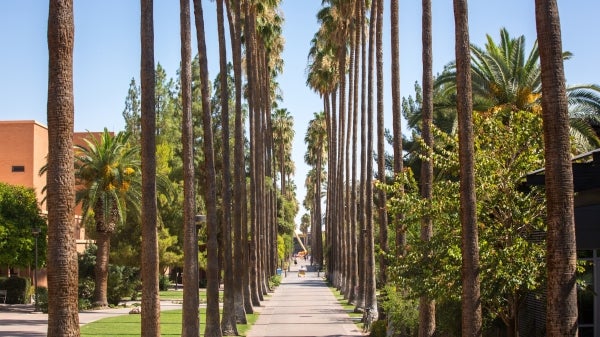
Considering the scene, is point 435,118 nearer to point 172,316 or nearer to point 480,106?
point 480,106

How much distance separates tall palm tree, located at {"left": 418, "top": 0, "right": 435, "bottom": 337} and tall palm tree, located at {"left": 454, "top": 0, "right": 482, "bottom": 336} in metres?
3.23

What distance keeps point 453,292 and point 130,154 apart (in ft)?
98.3

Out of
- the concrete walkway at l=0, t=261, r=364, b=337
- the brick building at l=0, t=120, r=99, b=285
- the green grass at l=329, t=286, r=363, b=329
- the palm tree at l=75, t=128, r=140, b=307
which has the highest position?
the brick building at l=0, t=120, r=99, b=285

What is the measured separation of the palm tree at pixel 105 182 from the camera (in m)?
43.6

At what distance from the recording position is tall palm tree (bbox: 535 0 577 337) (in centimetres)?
1116

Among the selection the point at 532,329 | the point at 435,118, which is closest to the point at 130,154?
the point at 435,118

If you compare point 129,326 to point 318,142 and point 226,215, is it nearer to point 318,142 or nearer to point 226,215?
point 226,215

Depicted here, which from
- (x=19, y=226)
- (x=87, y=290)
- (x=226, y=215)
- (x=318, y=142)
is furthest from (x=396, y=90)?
(x=318, y=142)

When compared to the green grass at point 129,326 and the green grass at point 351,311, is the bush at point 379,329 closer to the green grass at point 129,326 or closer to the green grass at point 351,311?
the green grass at point 129,326

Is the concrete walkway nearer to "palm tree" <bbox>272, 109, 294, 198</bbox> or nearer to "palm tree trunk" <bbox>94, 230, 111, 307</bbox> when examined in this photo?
"palm tree trunk" <bbox>94, 230, 111, 307</bbox>

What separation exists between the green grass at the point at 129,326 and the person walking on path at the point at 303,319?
82cm

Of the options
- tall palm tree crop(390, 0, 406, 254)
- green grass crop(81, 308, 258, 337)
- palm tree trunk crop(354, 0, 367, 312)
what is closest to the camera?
tall palm tree crop(390, 0, 406, 254)

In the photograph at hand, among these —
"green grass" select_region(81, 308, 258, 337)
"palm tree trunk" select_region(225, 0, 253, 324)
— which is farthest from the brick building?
"palm tree trunk" select_region(225, 0, 253, 324)

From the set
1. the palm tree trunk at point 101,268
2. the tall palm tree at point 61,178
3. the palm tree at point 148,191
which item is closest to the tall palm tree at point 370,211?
the palm tree trunk at point 101,268
